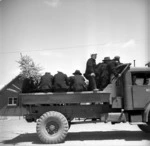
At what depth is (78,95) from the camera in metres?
9.52

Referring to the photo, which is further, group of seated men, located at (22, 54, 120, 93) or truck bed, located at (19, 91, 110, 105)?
group of seated men, located at (22, 54, 120, 93)

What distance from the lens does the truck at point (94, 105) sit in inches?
371

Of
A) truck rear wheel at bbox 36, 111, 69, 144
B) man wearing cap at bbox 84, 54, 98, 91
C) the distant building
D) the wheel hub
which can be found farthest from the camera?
the distant building

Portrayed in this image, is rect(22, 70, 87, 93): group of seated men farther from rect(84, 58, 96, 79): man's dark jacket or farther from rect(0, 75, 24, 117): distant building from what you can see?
rect(0, 75, 24, 117): distant building

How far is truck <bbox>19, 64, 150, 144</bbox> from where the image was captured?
371 inches

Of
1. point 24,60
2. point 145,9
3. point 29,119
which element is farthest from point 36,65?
point 145,9

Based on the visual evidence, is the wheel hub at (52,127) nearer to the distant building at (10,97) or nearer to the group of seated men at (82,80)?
the group of seated men at (82,80)

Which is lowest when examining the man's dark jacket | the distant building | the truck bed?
the distant building

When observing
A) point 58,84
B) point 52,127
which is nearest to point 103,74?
point 58,84

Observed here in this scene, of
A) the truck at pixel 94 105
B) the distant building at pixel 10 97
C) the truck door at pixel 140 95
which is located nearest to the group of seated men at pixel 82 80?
the truck at pixel 94 105

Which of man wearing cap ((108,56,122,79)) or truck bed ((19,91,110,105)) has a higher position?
man wearing cap ((108,56,122,79))

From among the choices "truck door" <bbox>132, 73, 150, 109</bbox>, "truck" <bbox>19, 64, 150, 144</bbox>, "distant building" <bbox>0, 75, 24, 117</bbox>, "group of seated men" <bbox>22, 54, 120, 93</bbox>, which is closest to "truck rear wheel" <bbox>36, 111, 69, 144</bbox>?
"truck" <bbox>19, 64, 150, 144</bbox>

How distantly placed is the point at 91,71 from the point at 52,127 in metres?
2.18

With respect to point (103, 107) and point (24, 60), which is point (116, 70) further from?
point (24, 60)
